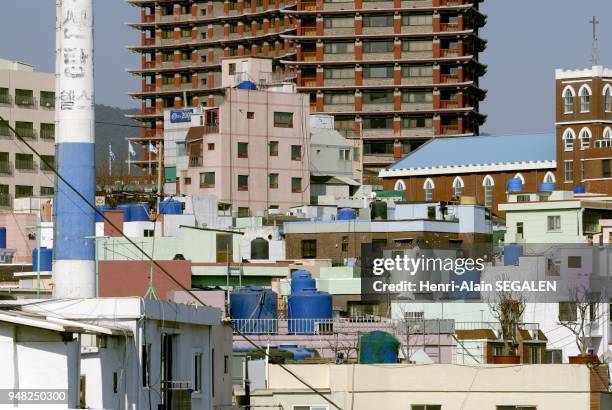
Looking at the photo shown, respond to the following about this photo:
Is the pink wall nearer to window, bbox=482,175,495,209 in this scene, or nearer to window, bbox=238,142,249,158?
window, bbox=238,142,249,158

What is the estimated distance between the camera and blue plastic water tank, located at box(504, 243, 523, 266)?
94.4 meters

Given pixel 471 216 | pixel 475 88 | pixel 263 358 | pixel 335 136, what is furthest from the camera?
pixel 475 88

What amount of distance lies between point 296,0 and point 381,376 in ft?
460

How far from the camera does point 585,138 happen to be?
150250 millimetres

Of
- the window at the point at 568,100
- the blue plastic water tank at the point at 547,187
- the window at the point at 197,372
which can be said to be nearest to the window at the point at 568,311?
the window at the point at 197,372

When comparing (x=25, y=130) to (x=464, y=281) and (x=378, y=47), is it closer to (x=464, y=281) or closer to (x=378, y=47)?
(x=378, y=47)

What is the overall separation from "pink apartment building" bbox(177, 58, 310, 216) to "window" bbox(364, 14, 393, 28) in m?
46.2

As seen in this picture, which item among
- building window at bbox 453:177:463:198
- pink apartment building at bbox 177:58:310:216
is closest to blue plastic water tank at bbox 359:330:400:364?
pink apartment building at bbox 177:58:310:216

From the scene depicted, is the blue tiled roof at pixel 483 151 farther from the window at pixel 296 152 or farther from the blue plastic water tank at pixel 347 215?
the blue plastic water tank at pixel 347 215

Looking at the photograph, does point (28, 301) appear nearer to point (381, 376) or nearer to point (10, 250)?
point (381, 376)

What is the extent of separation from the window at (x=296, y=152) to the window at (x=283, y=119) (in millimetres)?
1797

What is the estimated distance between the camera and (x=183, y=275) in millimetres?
84000

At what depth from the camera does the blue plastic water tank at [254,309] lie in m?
76.4

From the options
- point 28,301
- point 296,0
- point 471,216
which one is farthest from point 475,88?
point 28,301
